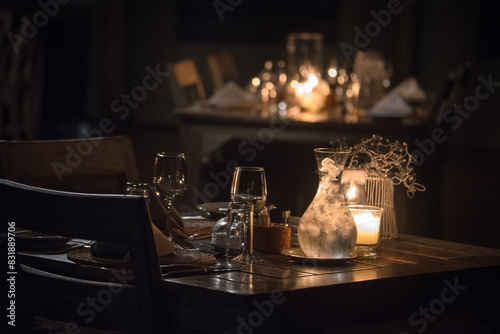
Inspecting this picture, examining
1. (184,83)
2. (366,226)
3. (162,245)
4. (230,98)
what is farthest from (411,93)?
(162,245)

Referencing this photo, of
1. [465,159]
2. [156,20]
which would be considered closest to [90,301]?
[465,159]

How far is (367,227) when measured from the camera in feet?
6.00

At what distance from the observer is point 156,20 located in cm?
1033

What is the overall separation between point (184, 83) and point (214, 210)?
3.06 meters

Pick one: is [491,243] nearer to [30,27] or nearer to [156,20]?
[30,27]

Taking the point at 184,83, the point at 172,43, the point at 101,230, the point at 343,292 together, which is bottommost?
the point at 343,292

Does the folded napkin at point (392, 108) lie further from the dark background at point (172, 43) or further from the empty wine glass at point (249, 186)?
the dark background at point (172, 43)

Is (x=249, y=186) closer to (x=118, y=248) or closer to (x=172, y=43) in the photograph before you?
(x=118, y=248)

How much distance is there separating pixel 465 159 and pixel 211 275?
733 centimetres

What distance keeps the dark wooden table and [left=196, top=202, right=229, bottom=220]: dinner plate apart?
0.45 m

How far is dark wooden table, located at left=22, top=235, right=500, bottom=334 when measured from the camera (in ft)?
4.49

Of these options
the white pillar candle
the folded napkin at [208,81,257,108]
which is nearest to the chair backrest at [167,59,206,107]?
the folded napkin at [208,81,257,108]

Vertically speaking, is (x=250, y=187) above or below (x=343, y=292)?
above

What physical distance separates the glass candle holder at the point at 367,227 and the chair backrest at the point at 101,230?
1.91ft
